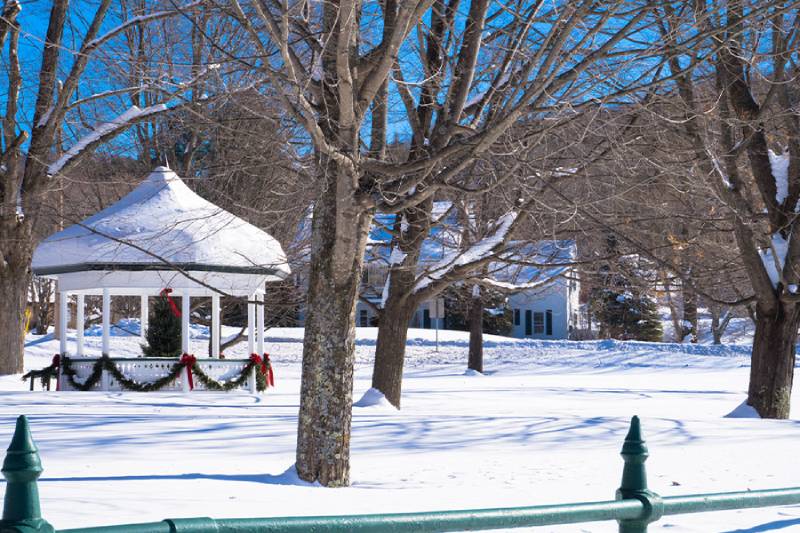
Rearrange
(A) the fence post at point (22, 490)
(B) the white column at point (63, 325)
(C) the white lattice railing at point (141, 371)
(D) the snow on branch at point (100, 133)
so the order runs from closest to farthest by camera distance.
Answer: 1. (A) the fence post at point (22, 490)
2. (D) the snow on branch at point (100, 133)
3. (C) the white lattice railing at point (141, 371)
4. (B) the white column at point (63, 325)

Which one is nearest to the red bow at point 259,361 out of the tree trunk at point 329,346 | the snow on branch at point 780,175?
the snow on branch at point 780,175

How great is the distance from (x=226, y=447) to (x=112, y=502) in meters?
4.20

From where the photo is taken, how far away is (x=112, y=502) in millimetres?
5914

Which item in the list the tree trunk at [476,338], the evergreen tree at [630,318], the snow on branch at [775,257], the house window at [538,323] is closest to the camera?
the snow on branch at [775,257]

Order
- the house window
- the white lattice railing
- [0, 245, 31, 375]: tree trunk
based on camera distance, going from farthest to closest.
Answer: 1. the house window
2. [0, 245, 31, 375]: tree trunk
3. the white lattice railing

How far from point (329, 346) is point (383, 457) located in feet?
7.63

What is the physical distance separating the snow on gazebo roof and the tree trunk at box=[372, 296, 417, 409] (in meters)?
3.29

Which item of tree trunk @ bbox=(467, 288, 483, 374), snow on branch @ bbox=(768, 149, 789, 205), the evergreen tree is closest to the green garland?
snow on branch @ bbox=(768, 149, 789, 205)

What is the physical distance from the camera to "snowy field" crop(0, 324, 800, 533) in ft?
20.8

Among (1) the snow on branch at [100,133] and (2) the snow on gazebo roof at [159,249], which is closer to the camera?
(2) the snow on gazebo roof at [159,249]

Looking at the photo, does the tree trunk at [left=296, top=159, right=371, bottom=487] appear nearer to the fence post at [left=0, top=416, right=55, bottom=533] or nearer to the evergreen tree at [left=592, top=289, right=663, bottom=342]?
the fence post at [left=0, top=416, right=55, bottom=533]

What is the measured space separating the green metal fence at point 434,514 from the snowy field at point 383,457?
2906 mm

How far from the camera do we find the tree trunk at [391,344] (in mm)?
14352

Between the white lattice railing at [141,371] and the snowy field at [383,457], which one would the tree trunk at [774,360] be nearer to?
the snowy field at [383,457]
